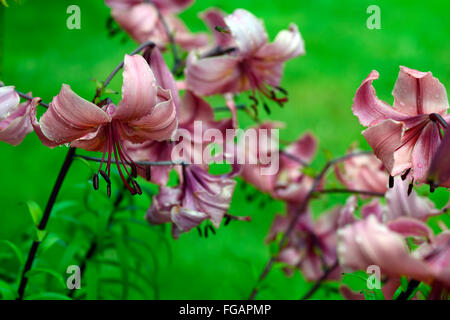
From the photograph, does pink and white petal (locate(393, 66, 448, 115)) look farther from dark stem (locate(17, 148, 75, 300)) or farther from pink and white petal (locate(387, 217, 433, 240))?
dark stem (locate(17, 148, 75, 300))

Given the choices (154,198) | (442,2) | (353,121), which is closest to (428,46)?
(442,2)

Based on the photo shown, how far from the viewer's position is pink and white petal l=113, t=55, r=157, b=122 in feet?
1.66

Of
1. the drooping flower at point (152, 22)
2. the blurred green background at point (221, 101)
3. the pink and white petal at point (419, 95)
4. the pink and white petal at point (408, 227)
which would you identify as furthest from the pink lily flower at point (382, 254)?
the blurred green background at point (221, 101)

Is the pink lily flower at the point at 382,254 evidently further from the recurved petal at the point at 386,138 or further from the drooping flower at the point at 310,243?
the drooping flower at the point at 310,243

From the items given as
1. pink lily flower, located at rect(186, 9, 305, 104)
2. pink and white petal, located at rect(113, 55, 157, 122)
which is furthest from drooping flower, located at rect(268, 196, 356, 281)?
pink and white petal, located at rect(113, 55, 157, 122)

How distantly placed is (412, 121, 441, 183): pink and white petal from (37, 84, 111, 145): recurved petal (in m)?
0.33

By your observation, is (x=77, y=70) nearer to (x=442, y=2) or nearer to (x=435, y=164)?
(x=442, y=2)

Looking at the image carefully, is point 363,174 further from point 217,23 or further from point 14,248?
point 14,248

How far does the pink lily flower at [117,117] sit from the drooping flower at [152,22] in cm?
32

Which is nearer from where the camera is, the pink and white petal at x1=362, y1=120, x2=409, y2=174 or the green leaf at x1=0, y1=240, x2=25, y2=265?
the pink and white petal at x1=362, y1=120, x2=409, y2=174

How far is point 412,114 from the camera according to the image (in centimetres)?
58

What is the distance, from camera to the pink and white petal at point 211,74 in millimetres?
730

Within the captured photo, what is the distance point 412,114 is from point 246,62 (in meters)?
0.27
